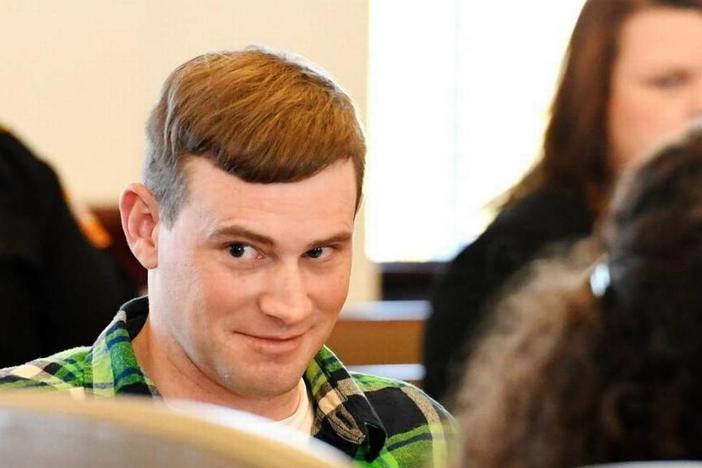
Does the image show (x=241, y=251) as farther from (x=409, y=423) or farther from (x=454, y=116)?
(x=454, y=116)

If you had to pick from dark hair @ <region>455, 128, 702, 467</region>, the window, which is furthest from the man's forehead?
the window

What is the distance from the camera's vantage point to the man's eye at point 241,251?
132cm

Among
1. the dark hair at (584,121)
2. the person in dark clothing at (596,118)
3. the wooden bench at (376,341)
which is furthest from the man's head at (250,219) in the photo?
the wooden bench at (376,341)

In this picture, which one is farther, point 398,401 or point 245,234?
point 398,401

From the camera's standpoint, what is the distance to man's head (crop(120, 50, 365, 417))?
1.31 meters

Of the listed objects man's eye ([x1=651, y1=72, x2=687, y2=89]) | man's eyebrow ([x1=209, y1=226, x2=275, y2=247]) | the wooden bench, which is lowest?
the wooden bench

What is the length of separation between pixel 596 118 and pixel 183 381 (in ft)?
3.44

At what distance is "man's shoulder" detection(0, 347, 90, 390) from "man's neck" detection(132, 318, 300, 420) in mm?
65

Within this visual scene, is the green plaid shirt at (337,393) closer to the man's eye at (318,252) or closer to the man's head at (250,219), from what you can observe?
the man's head at (250,219)

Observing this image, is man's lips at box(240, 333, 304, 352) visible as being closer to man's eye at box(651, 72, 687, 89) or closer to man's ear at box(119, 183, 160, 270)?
man's ear at box(119, 183, 160, 270)

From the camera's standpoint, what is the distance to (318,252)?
4.38ft

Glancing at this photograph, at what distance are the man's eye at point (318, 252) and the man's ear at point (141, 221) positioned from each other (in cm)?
17

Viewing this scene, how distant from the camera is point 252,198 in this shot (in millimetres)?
1312

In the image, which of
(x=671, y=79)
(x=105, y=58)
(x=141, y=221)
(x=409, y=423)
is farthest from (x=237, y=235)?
(x=105, y=58)
